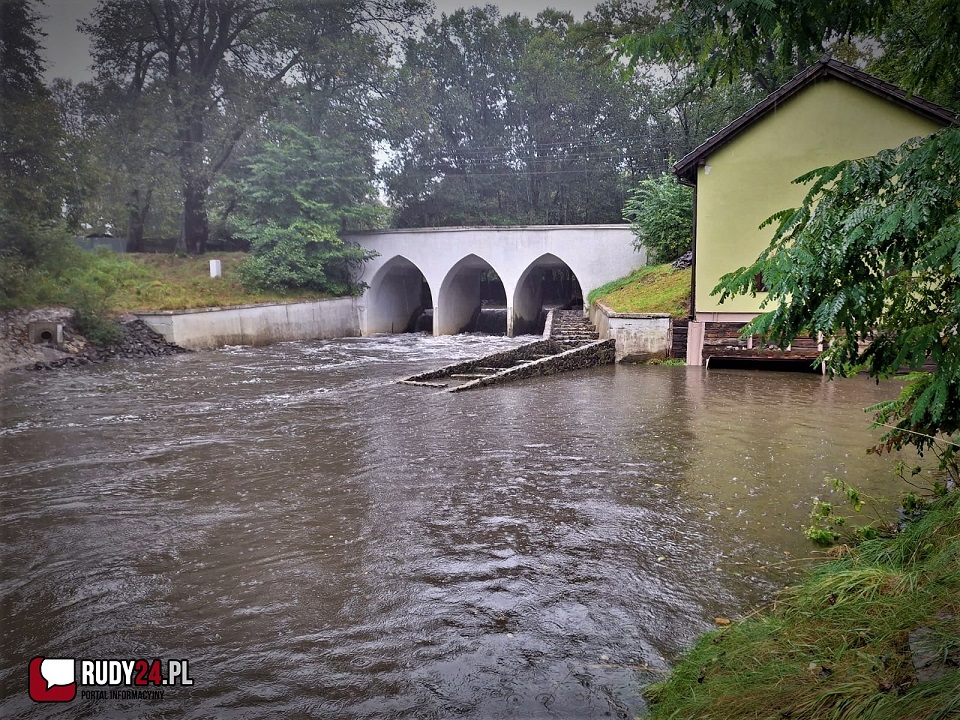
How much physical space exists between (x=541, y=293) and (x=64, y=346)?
22.5m

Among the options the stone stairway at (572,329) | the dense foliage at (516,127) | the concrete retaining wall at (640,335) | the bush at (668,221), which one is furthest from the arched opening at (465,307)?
the concrete retaining wall at (640,335)

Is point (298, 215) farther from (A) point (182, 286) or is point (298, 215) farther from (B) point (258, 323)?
(B) point (258, 323)

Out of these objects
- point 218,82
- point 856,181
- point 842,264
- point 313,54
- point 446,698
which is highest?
point 313,54

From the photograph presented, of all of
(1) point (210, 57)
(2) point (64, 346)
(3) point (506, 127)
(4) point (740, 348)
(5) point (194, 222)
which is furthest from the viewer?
(3) point (506, 127)

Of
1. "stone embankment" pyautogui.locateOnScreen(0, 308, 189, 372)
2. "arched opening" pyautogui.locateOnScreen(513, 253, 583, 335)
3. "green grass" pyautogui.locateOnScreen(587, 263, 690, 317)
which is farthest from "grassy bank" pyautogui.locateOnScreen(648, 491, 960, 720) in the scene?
"arched opening" pyautogui.locateOnScreen(513, 253, 583, 335)

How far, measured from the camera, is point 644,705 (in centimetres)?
309

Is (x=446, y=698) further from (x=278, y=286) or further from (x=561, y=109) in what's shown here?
(x=561, y=109)

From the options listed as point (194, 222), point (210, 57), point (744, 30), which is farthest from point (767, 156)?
point (194, 222)

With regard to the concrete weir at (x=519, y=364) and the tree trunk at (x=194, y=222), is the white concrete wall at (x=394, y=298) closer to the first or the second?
the tree trunk at (x=194, y=222)

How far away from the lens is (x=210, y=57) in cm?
2488

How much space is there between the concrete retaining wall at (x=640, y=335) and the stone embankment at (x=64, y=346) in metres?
12.4

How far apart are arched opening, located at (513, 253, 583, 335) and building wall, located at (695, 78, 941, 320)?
11464mm

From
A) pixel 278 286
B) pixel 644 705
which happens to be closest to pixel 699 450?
pixel 644 705

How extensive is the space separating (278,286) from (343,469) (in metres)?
18.9
